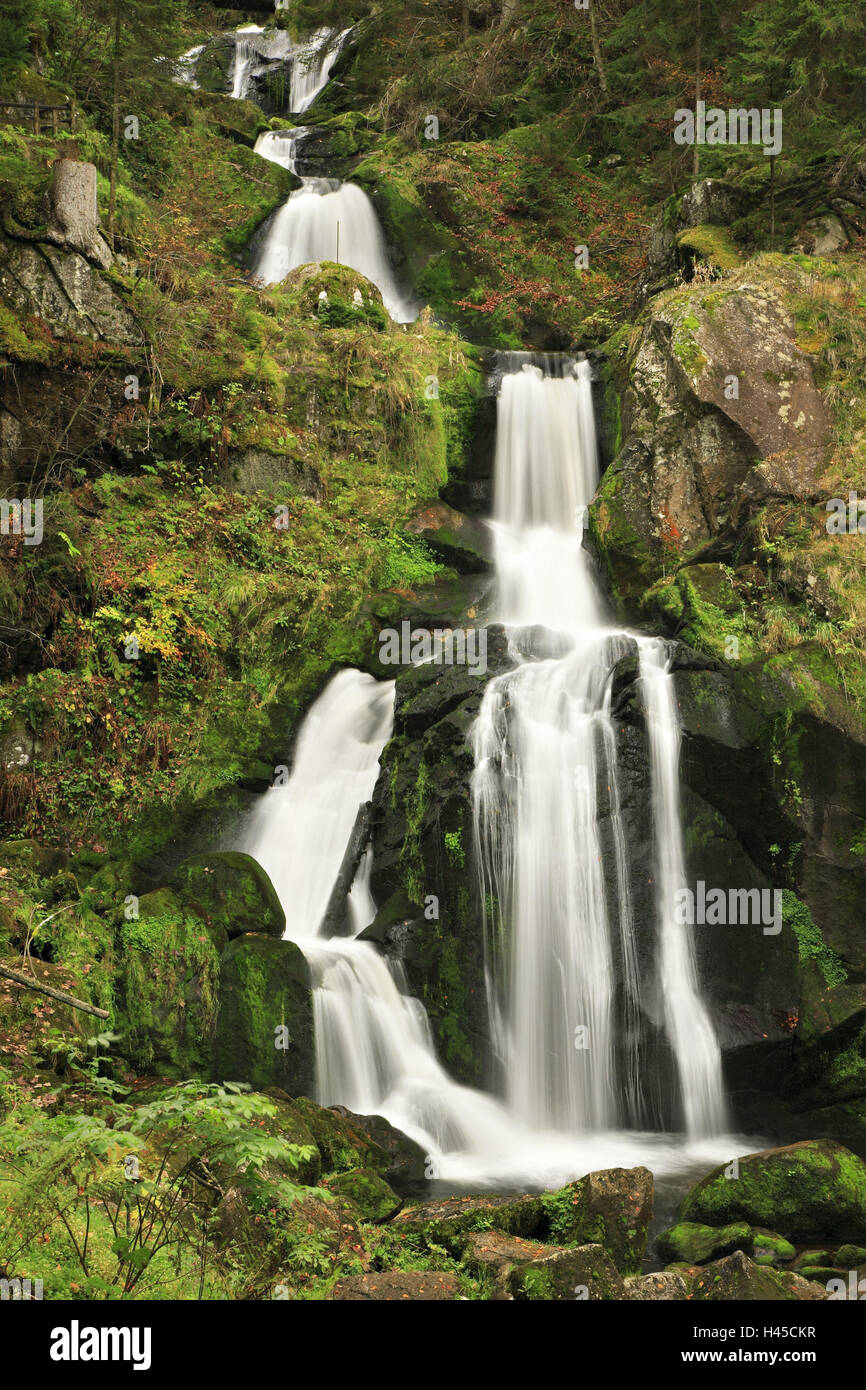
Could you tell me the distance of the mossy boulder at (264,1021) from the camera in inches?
337

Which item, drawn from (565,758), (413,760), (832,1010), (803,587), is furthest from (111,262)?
(832,1010)

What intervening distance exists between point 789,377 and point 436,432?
5142mm

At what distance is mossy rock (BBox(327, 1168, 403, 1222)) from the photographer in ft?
22.1

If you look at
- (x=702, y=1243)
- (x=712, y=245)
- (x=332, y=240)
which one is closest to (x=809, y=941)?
(x=702, y=1243)

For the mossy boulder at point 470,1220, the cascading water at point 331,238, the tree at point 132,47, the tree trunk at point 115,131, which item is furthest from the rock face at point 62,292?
the mossy boulder at point 470,1220

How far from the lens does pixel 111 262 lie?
42.1 feet

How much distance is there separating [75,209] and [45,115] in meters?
4.30

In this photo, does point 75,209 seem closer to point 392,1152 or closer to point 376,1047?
point 376,1047

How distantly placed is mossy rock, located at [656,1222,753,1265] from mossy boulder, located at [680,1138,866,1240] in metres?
0.30

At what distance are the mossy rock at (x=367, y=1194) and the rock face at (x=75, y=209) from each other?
35.2 ft

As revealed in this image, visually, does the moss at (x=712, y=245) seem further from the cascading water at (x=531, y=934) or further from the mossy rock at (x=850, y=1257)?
the mossy rock at (x=850, y=1257)

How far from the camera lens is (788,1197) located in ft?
24.1

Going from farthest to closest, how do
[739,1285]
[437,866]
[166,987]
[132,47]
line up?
[132,47], [437,866], [166,987], [739,1285]
